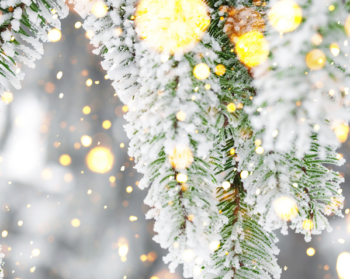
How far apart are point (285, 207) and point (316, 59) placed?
0.14 meters

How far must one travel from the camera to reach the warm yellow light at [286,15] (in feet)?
0.46

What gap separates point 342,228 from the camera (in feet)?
2.32

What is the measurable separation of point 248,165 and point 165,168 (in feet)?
0.33

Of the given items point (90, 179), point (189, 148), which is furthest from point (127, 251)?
point (189, 148)

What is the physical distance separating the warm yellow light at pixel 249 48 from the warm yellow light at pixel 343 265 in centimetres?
78

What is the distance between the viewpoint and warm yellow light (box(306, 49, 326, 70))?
136 millimetres

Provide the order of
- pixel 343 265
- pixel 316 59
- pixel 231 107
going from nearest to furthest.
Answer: pixel 316 59, pixel 231 107, pixel 343 265

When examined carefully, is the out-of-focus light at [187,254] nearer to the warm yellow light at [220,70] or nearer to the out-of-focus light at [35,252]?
the warm yellow light at [220,70]

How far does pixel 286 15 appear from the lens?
0.49 feet

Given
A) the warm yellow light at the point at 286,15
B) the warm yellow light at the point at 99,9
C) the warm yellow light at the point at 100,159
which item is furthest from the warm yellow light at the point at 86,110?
the warm yellow light at the point at 286,15

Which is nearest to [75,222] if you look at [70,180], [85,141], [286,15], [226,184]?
[70,180]

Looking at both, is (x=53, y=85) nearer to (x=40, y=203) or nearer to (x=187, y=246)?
(x=40, y=203)

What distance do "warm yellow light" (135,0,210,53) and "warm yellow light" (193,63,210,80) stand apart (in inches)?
0.7

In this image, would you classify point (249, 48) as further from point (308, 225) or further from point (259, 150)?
point (308, 225)
